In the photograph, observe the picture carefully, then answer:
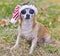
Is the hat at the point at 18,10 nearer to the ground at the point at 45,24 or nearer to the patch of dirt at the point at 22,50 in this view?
the ground at the point at 45,24

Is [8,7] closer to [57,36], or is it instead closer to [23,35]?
[57,36]

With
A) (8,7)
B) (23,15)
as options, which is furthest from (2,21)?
(23,15)

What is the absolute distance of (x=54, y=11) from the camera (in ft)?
25.0

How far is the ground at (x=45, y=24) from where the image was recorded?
5359mm

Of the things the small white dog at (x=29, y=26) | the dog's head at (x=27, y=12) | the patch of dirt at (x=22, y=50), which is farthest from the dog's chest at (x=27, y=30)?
the patch of dirt at (x=22, y=50)

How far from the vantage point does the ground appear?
536 centimetres

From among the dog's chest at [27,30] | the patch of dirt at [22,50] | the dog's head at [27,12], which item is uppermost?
the dog's head at [27,12]

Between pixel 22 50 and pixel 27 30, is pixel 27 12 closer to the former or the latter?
pixel 27 30

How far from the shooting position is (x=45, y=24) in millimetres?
6668

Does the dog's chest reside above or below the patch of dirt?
above

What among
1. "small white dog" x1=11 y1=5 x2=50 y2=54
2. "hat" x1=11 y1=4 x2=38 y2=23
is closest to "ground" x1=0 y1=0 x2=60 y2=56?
"small white dog" x1=11 y1=5 x2=50 y2=54

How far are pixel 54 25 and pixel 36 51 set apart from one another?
1415 millimetres

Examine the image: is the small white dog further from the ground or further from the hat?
the ground

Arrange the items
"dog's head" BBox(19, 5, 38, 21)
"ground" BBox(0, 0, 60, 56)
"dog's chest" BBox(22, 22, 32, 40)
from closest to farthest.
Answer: "dog's head" BBox(19, 5, 38, 21)
"dog's chest" BBox(22, 22, 32, 40)
"ground" BBox(0, 0, 60, 56)
